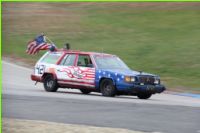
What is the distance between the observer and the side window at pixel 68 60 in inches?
838

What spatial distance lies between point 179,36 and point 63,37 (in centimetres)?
854

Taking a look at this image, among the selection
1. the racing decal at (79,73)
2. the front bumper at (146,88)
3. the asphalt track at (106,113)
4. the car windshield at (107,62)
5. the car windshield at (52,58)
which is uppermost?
the car windshield at (52,58)

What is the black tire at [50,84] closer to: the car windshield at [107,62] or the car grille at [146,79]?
the car windshield at [107,62]

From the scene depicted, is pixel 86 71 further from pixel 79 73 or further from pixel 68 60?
pixel 68 60

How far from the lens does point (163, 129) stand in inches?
443

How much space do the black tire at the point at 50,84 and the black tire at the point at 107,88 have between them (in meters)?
2.13

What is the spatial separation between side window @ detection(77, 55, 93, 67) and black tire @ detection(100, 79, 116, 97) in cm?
92

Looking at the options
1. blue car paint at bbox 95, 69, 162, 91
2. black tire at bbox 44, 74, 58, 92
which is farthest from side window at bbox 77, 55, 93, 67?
black tire at bbox 44, 74, 58, 92

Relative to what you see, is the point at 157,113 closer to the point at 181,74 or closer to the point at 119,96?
the point at 119,96

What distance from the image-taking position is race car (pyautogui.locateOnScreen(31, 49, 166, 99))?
1980 centimetres

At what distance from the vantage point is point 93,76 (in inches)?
802

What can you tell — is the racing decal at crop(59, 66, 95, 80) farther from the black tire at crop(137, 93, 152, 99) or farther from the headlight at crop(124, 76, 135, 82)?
the black tire at crop(137, 93, 152, 99)

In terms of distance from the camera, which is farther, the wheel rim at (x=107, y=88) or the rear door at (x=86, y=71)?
the rear door at (x=86, y=71)

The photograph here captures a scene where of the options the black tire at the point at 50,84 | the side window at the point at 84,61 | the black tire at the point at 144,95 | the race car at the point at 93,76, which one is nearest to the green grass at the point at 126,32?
the black tire at the point at 144,95
